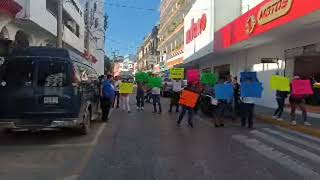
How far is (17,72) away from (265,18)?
12.0 meters

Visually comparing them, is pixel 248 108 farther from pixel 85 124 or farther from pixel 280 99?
pixel 85 124

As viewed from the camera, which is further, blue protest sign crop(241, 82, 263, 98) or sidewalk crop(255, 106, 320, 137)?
blue protest sign crop(241, 82, 263, 98)

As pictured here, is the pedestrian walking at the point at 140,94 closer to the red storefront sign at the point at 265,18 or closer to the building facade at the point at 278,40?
the building facade at the point at 278,40

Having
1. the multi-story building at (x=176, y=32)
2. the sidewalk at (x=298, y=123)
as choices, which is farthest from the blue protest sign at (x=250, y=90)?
the multi-story building at (x=176, y=32)

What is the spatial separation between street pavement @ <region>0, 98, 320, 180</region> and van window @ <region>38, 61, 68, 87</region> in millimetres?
1348

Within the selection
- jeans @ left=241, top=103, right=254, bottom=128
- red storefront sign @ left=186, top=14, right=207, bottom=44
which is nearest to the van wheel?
jeans @ left=241, top=103, right=254, bottom=128

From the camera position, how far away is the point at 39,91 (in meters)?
11.5

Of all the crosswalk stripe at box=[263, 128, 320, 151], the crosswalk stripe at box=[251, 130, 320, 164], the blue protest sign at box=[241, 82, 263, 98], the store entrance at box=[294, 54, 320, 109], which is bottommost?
the crosswalk stripe at box=[263, 128, 320, 151]

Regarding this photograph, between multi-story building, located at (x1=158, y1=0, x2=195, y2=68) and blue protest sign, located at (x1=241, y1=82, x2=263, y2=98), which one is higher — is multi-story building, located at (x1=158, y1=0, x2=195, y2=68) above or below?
above

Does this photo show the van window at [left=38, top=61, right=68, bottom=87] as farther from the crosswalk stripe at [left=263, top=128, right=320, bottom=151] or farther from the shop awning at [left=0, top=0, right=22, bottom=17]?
the crosswalk stripe at [left=263, top=128, right=320, bottom=151]

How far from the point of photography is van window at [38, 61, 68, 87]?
11617mm

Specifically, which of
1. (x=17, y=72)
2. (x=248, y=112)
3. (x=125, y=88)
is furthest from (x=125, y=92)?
(x=17, y=72)

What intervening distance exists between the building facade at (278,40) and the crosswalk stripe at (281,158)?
4.91 meters

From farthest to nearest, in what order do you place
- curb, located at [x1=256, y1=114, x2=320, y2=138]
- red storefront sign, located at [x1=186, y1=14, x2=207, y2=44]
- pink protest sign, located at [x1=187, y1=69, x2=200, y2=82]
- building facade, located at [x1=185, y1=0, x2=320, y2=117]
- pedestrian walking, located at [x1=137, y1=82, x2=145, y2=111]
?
red storefront sign, located at [x1=186, y1=14, x2=207, y2=44]
pedestrian walking, located at [x1=137, y1=82, x2=145, y2=111]
building facade, located at [x1=185, y1=0, x2=320, y2=117]
pink protest sign, located at [x1=187, y1=69, x2=200, y2=82]
curb, located at [x1=256, y1=114, x2=320, y2=138]
